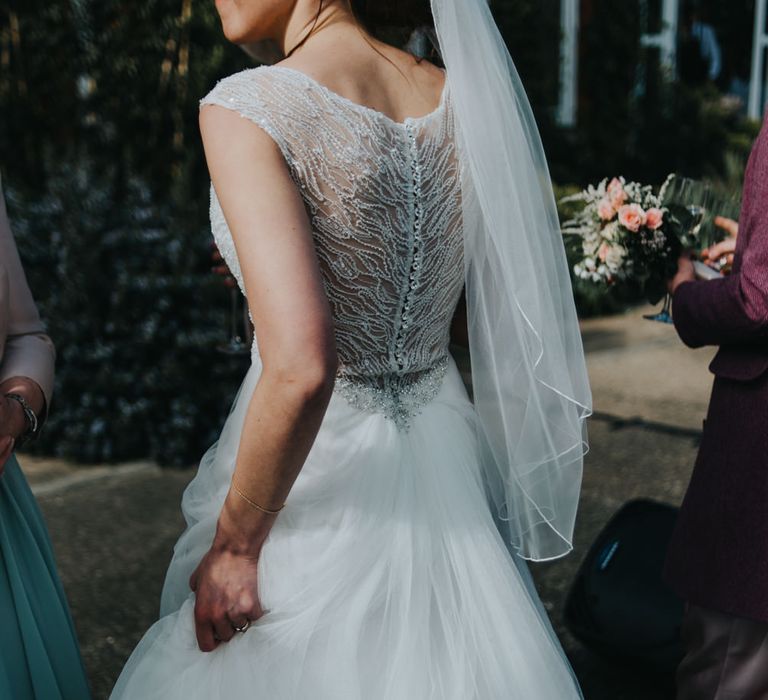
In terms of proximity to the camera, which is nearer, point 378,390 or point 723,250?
point 378,390

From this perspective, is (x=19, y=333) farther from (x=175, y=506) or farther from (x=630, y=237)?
(x=175, y=506)

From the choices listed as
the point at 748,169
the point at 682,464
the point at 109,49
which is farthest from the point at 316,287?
the point at 109,49

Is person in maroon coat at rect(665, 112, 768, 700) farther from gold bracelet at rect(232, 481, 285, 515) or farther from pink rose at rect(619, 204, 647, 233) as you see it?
gold bracelet at rect(232, 481, 285, 515)

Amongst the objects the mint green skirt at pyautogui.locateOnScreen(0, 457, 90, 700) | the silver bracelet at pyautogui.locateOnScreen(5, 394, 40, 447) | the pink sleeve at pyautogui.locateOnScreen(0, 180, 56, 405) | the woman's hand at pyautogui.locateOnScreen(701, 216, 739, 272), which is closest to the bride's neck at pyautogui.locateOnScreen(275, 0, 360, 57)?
the pink sleeve at pyautogui.locateOnScreen(0, 180, 56, 405)

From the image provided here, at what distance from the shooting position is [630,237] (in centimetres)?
227

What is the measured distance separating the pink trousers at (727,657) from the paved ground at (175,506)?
82cm

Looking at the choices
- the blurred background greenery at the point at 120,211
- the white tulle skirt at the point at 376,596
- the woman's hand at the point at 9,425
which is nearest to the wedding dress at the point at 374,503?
the white tulle skirt at the point at 376,596

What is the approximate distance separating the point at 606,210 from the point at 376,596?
4.28ft

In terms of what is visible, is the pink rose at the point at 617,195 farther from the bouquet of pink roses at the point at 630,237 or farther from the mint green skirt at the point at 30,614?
the mint green skirt at the point at 30,614

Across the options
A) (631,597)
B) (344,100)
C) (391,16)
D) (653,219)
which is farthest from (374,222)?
(631,597)

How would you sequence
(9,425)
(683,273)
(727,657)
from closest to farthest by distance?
(9,425), (727,657), (683,273)

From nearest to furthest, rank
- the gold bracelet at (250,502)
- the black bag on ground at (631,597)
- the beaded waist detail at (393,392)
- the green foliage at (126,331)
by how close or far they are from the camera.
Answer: the gold bracelet at (250,502) → the beaded waist detail at (393,392) → the black bag on ground at (631,597) → the green foliage at (126,331)

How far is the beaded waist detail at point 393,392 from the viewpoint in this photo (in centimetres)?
157

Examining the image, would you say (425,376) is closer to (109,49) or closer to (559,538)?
(559,538)
